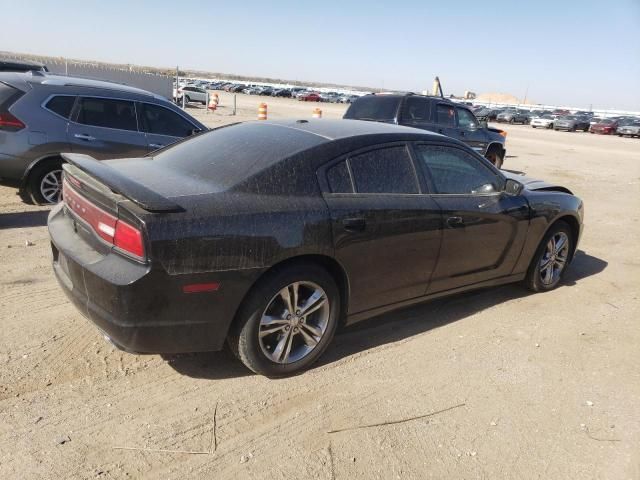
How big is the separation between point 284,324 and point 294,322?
0.24 ft

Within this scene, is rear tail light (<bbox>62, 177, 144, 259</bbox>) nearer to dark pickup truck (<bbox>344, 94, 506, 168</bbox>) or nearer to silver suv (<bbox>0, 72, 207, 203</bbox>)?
silver suv (<bbox>0, 72, 207, 203</bbox>)

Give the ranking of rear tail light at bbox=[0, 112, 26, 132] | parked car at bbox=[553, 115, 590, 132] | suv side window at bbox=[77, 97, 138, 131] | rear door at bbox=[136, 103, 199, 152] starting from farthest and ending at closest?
parked car at bbox=[553, 115, 590, 132] < rear door at bbox=[136, 103, 199, 152] < suv side window at bbox=[77, 97, 138, 131] < rear tail light at bbox=[0, 112, 26, 132]

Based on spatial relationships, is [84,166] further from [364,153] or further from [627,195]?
[627,195]

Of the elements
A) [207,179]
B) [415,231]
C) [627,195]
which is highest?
[207,179]

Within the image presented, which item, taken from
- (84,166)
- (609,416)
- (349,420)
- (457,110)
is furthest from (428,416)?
(457,110)

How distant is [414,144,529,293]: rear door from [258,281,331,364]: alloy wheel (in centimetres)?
110

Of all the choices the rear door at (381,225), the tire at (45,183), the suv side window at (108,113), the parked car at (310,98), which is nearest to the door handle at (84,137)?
the suv side window at (108,113)

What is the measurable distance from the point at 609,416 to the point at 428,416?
1.17 metres

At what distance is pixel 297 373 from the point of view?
11.6 feet

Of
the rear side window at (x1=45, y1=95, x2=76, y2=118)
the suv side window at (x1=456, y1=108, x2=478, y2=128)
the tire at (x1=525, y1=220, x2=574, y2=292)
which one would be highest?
the rear side window at (x1=45, y1=95, x2=76, y2=118)

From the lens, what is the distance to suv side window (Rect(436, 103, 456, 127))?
1106cm

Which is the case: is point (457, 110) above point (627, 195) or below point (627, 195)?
above

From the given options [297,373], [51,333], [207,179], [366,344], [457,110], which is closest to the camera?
[207,179]

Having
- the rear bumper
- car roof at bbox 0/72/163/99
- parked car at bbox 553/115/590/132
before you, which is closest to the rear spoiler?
the rear bumper
